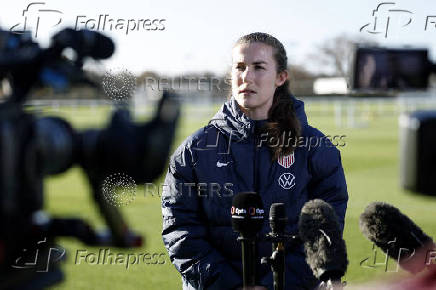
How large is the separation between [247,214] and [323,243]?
0.96 ft

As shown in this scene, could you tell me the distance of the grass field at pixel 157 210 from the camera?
1415 mm

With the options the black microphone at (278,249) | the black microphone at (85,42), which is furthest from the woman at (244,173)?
the black microphone at (85,42)

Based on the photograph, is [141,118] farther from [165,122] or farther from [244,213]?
[244,213]

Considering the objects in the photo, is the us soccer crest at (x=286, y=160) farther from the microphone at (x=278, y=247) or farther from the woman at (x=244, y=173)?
the microphone at (x=278, y=247)

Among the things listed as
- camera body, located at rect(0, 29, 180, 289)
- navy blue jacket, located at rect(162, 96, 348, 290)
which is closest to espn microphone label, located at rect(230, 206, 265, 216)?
navy blue jacket, located at rect(162, 96, 348, 290)

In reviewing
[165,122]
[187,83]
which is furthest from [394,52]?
[187,83]

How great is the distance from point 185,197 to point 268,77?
635mm

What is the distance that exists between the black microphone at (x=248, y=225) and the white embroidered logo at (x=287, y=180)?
745 millimetres

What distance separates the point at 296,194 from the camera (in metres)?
2.93

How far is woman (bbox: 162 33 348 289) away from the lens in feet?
9.48

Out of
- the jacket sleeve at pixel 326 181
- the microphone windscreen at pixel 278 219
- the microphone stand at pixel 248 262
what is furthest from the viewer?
the jacket sleeve at pixel 326 181

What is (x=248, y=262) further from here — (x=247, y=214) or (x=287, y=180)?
(x=287, y=180)

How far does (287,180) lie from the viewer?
2.92m

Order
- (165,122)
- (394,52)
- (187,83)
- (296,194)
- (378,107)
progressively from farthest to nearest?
(378,107) → (187,83) → (296,194) → (394,52) → (165,122)
